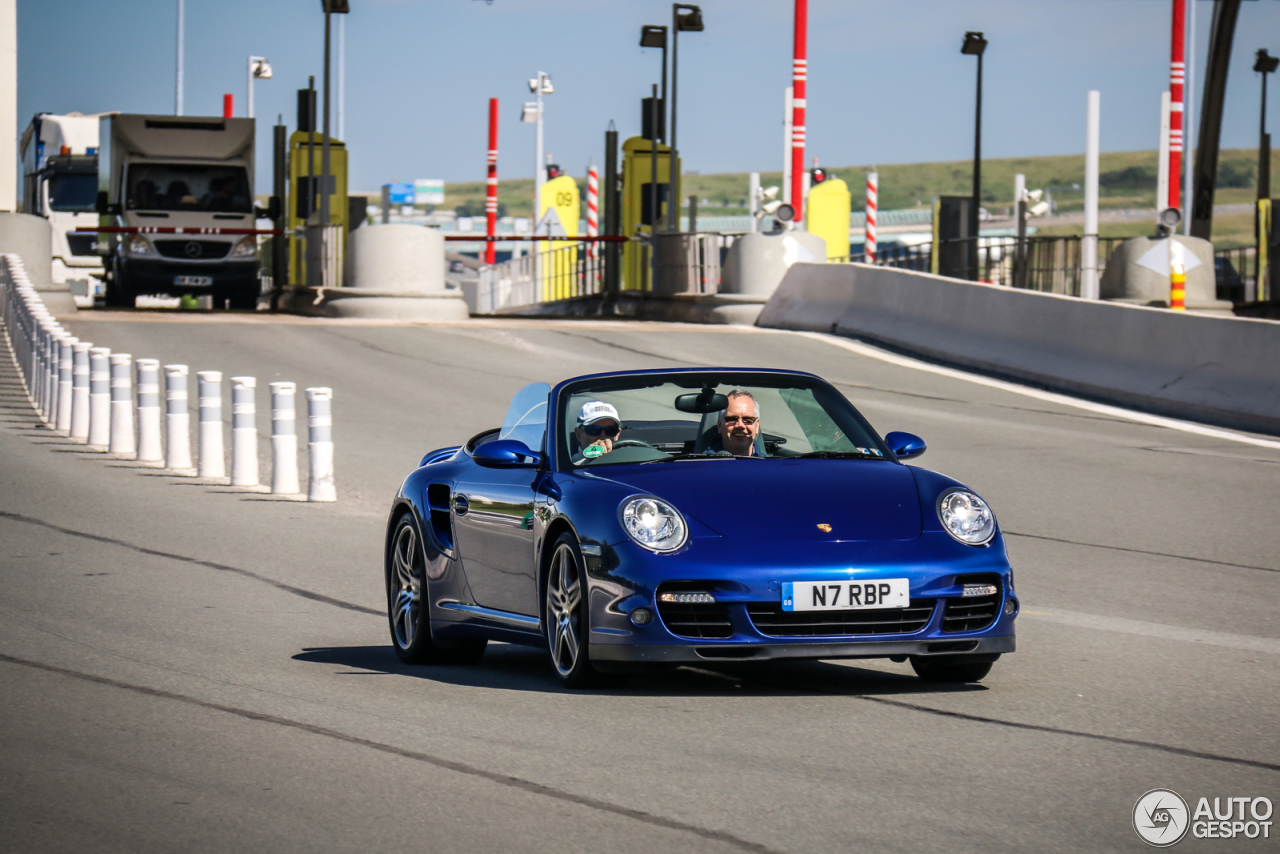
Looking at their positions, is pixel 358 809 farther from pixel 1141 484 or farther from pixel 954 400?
pixel 954 400

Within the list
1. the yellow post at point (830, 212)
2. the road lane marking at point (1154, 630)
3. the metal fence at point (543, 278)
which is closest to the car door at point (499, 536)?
the road lane marking at point (1154, 630)

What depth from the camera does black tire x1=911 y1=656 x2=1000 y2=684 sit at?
721 centimetres

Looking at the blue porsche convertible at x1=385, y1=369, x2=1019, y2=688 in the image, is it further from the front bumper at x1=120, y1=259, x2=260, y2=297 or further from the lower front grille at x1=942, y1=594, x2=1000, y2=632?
the front bumper at x1=120, y1=259, x2=260, y2=297

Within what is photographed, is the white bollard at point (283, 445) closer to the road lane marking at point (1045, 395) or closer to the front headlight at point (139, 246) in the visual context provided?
the road lane marking at point (1045, 395)

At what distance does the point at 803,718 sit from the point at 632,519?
92 cm

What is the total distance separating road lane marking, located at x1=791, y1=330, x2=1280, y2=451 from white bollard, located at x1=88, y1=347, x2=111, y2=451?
9813mm

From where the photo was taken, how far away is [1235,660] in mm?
7871

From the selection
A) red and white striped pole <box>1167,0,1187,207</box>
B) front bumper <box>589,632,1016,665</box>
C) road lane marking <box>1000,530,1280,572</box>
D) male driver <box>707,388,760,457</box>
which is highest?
red and white striped pole <box>1167,0,1187,207</box>

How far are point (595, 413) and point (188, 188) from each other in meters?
30.5

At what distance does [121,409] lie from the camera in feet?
58.7

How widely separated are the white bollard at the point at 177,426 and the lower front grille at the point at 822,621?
35.5 ft

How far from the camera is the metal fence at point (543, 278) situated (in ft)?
152

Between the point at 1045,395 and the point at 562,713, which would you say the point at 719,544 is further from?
the point at 1045,395

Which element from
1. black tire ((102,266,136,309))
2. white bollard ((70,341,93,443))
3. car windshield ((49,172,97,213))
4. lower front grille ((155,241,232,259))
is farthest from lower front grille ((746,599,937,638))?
→ car windshield ((49,172,97,213))
